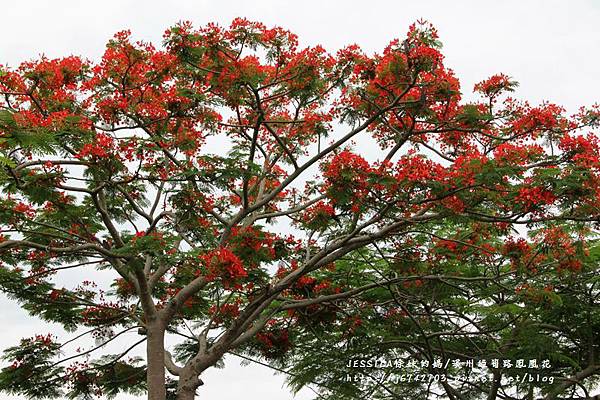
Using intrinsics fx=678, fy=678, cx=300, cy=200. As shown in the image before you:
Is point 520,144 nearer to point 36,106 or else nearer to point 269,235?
point 269,235

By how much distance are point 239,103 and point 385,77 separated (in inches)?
89.1

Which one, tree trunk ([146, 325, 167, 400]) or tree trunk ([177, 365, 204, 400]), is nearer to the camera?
tree trunk ([146, 325, 167, 400])

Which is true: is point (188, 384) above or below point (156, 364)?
below

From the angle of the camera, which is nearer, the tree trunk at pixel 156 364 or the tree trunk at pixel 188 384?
the tree trunk at pixel 156 364

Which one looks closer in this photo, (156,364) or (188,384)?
(156,364)

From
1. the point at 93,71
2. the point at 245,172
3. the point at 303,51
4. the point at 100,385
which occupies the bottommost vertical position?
the point at 100,385

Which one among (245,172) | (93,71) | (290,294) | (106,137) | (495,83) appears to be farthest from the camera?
(290,294)

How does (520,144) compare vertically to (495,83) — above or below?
below

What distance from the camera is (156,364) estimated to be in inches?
451

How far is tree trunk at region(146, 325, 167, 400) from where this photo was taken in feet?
37.0

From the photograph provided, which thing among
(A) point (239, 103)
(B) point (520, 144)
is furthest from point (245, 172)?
(B) point (520, 144)

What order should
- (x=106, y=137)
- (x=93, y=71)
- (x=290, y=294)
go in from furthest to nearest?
(x=290, y=294) → (x=93, y=71) → (x=106, y=137)

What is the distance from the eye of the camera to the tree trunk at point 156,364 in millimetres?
11291

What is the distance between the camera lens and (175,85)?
1156 cm
